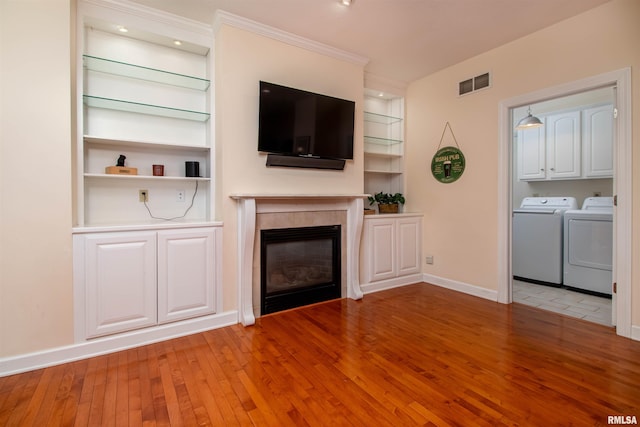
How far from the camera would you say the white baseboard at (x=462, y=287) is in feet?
11.3

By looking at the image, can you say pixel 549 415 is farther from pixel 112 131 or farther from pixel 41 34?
pixel 41 34

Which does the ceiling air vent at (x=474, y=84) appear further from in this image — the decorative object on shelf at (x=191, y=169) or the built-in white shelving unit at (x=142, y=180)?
the decorative object on shelf at (x=191, y=169)

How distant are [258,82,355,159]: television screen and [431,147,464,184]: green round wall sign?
1309 millimetres

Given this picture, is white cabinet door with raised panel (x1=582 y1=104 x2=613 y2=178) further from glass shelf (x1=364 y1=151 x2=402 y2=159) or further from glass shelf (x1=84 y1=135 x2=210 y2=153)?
glass shelf (x1=84 y1=135 x2=210 y2=153)

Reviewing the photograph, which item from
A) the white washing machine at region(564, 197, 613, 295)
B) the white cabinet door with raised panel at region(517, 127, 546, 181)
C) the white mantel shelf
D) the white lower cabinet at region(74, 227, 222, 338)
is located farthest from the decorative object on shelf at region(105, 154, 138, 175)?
the white cabinet door with raised panel at region(517, 127, 546, 181)

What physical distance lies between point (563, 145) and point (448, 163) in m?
1.81

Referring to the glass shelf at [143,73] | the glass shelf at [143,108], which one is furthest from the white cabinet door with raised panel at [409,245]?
the glass shelf at [143,73]

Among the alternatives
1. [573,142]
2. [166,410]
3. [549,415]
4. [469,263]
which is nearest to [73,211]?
[166,410]

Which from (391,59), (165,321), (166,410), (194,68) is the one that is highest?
(391,59)

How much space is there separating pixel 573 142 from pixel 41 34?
5713mm

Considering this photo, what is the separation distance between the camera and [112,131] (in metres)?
2.68

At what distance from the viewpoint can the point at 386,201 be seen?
4156 mm

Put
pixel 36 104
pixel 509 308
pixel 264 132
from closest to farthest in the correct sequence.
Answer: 1. pixel 36 104
2. pixel 264 132
3. pixel 509 308

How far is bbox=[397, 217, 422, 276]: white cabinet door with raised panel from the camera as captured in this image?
3.98 meters
